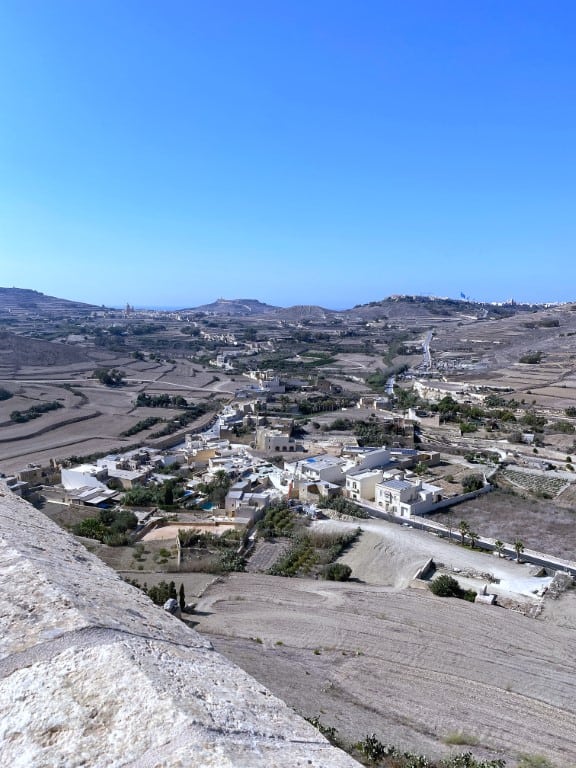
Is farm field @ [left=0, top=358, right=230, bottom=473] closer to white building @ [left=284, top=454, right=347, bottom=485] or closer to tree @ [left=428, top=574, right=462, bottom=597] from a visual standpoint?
white building @ [left=284, top=454, right=347, bottom=485]

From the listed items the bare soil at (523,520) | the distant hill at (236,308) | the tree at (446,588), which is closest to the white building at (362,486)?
the bare soil at (523,520)

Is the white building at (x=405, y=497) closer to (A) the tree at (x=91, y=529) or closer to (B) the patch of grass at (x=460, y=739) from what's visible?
(A) the tree at (x=91, y=529)

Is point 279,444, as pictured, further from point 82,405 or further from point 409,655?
point 82,405

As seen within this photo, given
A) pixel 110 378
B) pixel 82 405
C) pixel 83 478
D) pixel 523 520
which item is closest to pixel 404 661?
pixel 523 520

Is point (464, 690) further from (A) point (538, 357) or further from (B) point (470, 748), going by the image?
(A) point (538, 357)

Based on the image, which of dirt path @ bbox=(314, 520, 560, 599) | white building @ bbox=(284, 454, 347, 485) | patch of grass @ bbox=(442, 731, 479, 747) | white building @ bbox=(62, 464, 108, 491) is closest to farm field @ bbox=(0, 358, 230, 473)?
white building @ bbox=(62, 464, 108, 491)

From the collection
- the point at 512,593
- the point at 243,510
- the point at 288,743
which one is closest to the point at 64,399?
the point at 243,510

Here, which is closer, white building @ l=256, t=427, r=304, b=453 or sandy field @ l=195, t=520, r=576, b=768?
sandy field @ l=195, t=520, r=576, b=768
